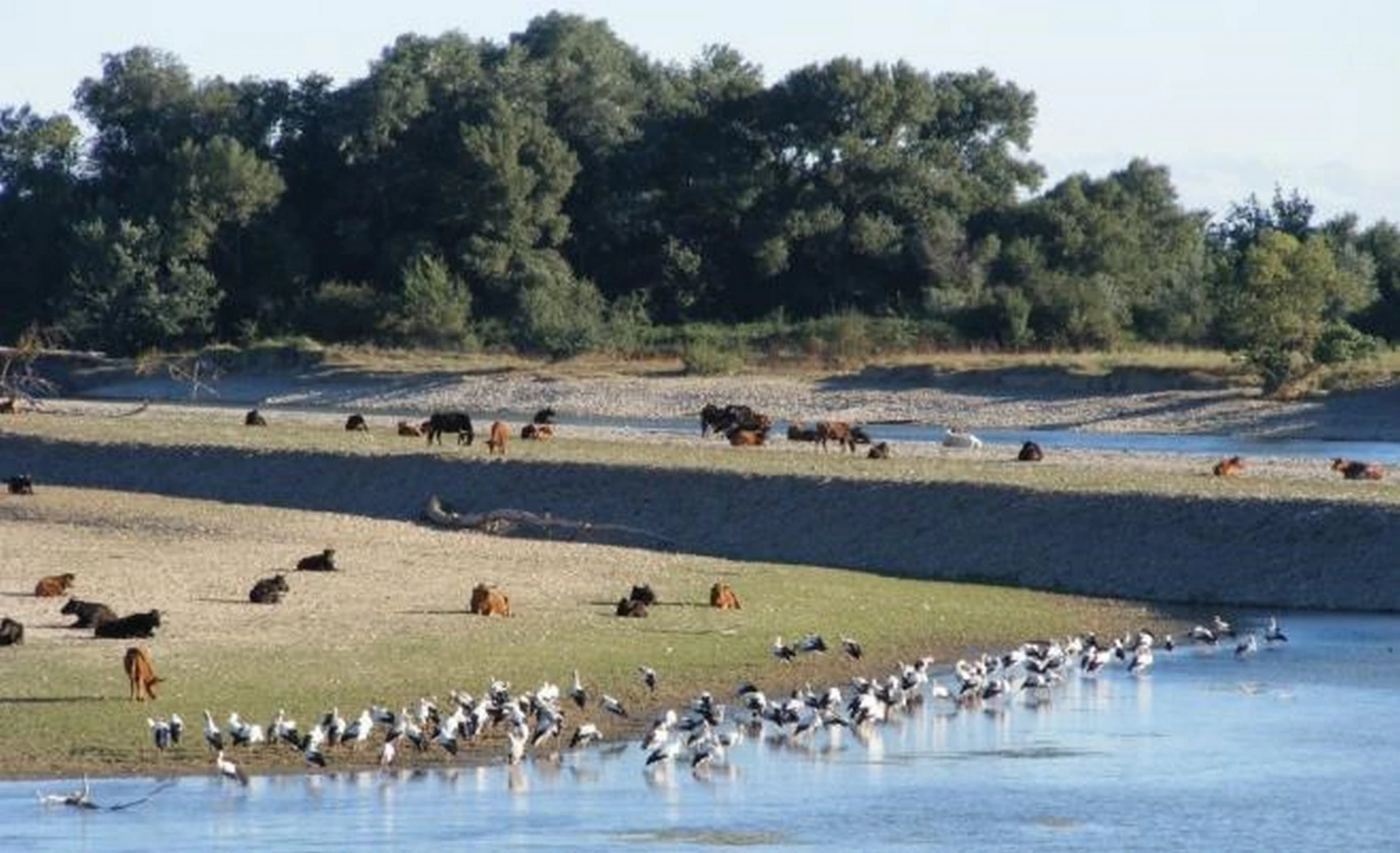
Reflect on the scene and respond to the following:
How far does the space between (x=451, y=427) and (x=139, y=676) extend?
2742 centimetres

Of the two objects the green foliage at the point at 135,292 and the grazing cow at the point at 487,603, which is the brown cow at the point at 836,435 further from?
the green foliage at the point at 135,292

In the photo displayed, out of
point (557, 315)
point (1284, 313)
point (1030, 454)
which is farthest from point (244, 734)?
point (557, 315)

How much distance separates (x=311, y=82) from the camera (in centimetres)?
9112

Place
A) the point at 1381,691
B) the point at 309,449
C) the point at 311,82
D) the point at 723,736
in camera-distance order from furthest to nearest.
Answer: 1. the point at 311,82
2. the point at 309,449
3. the point at 1381,691
4. the point at 723,736

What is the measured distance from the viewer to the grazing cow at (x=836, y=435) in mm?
50156

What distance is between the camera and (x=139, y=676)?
22.9 meters

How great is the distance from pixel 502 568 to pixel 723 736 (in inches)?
430

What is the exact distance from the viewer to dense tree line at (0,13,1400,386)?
274 feet

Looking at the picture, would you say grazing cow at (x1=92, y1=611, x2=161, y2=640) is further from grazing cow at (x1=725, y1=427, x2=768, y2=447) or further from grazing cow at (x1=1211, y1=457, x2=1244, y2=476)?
grazing cow at (x1=725, y1=427, x2=768, y2=447)

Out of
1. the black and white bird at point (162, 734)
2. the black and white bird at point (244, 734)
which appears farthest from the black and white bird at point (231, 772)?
the black and white bird at point (162, 734)

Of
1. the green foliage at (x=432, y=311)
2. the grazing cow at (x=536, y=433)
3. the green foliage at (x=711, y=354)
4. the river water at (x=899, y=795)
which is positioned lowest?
the river water at (x=899, y=795)

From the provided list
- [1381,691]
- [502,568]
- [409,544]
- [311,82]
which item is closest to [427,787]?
[1381,691]

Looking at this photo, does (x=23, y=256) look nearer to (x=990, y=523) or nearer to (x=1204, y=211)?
(x=1204, y=211)

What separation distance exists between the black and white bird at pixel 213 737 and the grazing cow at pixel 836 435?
29.0 metres
